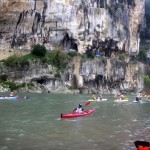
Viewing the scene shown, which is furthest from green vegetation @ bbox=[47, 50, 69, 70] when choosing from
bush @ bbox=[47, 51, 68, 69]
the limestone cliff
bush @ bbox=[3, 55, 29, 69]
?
bush @ bbox=[3, 55, 29, 69]

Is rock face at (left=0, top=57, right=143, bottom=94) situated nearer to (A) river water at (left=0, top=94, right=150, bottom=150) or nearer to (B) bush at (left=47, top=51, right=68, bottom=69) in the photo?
(B) bush at (left=47, top=51, right=68, bottom=69)

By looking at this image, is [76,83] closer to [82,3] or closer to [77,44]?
[77,44]

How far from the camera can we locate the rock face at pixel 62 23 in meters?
61.7

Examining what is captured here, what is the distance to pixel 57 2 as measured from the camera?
64.3 m

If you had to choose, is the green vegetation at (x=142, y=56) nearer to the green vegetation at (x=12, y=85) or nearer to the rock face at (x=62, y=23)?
the rock face at (x=62, y=23)

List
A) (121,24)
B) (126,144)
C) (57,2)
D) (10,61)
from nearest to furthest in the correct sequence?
→ (126,144) < (10,61) < (57,2) < (121,24)

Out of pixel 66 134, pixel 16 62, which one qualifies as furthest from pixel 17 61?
pixel 66 134

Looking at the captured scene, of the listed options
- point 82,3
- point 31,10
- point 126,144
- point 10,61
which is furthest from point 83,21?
point 126,144

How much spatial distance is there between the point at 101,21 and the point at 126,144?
5834 cm

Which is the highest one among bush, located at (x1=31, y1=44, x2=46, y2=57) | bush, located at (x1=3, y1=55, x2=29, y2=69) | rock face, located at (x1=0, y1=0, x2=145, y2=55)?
rock face, located at (x1=0, y1=0, x2=145, y2=55)

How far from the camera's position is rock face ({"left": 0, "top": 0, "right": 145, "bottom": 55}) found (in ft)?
202

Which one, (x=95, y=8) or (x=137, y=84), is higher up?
(x=95, y=8)

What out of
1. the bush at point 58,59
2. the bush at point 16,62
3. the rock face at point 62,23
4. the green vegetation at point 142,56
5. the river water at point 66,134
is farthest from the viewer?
the green vegetation at point 142,56

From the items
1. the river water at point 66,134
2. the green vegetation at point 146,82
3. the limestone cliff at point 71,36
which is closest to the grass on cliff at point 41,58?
the limestone cliff at point 71,36
